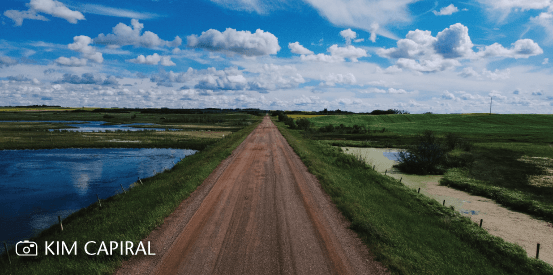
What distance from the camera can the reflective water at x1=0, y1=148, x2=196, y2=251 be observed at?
621 inches

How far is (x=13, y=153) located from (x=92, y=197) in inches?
1245

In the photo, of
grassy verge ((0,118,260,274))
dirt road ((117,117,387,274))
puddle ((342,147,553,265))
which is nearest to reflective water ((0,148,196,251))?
grassy verge ((0,118,260,274))

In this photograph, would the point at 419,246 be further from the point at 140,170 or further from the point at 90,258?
the point at 140,170

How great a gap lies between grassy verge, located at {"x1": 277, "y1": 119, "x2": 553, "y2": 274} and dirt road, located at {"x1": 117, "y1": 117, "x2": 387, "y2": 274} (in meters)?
0.74

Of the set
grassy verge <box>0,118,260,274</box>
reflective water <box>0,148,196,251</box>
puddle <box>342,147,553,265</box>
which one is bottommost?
reflective water <box>0,148,196,251</box>

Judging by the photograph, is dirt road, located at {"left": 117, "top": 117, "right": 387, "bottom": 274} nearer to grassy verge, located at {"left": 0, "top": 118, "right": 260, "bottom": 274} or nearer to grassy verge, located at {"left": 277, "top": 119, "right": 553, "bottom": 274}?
grassy verge, located at {"left": 0, "top": 118, "right": 260, "bottom": 274}

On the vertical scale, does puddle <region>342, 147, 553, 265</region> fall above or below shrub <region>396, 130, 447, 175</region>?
below

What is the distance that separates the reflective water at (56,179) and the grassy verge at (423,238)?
645 inches

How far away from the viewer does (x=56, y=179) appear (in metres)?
24.5

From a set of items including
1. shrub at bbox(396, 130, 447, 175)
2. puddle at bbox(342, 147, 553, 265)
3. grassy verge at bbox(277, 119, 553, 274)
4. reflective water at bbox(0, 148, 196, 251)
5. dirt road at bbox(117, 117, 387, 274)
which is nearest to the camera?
dirt road at bbox(117, 117, 387, 274)

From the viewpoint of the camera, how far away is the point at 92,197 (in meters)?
19.7

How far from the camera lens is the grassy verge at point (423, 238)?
29.2 feet

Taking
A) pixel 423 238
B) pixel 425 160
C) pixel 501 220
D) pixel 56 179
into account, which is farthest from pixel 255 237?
pixel 425 160

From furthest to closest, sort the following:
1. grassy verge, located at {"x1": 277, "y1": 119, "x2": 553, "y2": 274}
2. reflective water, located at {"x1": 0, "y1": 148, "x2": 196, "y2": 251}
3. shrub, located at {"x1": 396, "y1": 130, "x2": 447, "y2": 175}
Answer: shrub, located at {"x1": 396, "y1": 130, "x2": 447, "y2": 175} < reflective water, located at {"x1": 0, "y1": 148, "x2": 196, "y2": 251} < grassy verge, located at {"x1": 277, "y1": 119, "x2": 553, "y2": 274}
